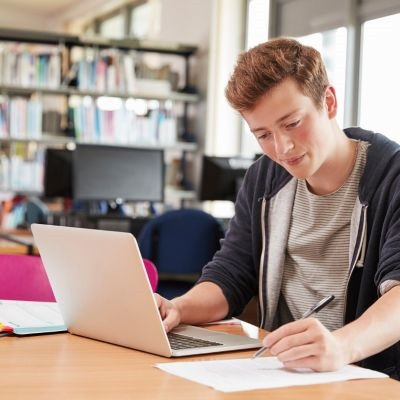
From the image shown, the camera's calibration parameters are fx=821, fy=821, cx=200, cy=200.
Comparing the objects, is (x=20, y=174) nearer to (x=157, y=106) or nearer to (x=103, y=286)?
(x=157, y=106)

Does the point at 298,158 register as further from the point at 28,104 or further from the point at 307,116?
the point at 28,104

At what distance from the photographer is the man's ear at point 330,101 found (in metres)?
1.74

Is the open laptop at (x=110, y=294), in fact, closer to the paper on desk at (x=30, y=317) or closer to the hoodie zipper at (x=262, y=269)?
the paper on desk at (x=30, y=317)

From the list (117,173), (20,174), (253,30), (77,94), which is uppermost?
(253,30)

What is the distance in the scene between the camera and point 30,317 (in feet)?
5.68

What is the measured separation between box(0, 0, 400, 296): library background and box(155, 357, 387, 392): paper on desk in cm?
376

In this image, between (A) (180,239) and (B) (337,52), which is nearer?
(A) (180,239)

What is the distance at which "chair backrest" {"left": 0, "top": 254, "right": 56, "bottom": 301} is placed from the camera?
2100 mm

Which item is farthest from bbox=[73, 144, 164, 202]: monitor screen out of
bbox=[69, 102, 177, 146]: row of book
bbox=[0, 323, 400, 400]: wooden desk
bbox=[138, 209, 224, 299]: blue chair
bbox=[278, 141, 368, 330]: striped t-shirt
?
bbox=[0, 323, 400, 400]: wooden desk

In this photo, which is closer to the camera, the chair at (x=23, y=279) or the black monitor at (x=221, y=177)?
the chair at (x=23, y=279)

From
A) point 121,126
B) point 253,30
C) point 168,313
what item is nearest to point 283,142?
point 168,313

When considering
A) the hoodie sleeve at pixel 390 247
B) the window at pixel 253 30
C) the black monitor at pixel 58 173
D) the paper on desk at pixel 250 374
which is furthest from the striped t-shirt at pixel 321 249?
the window at pixel 253 30

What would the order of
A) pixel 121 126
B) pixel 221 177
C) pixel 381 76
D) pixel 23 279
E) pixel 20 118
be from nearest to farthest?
1. pixel 23 279
2. pixel 381 76
3. pixel 221 177
4. pixel 20 118
5. pixel 121 126

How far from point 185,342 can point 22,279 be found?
28.6 inches
